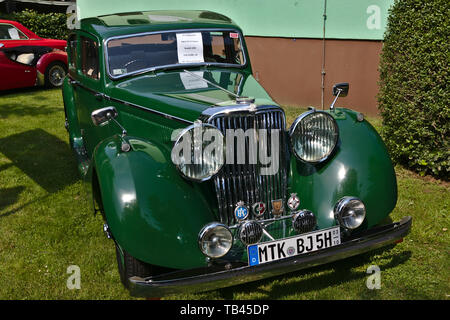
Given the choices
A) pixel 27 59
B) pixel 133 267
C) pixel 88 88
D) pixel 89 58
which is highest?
pixel 89 58

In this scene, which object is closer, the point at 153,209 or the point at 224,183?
the point at 153,209

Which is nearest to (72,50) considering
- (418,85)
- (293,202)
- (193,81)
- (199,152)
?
(193,81)

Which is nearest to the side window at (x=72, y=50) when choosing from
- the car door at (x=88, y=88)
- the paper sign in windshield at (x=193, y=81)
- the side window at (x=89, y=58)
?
the car door at (x=88, y=88)

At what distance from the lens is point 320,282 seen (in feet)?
10.6

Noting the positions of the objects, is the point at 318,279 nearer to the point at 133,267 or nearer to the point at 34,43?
the point at 133,267

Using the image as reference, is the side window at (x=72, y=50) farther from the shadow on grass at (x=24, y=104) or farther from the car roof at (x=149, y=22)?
the shadow on grass at (x=24, y=104)

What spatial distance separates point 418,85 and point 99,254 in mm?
3584

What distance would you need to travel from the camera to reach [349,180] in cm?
310

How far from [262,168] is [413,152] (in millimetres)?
2654

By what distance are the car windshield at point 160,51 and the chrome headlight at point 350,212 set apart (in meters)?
1.83

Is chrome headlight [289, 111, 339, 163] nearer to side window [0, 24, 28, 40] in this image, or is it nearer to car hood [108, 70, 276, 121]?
car hood [108, 70, 276, 121]

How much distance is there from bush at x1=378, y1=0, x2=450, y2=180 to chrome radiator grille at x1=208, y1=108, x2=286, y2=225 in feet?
7.83

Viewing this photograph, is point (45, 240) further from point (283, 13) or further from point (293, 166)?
point (283, 13)

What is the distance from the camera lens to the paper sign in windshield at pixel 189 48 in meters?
4.00
